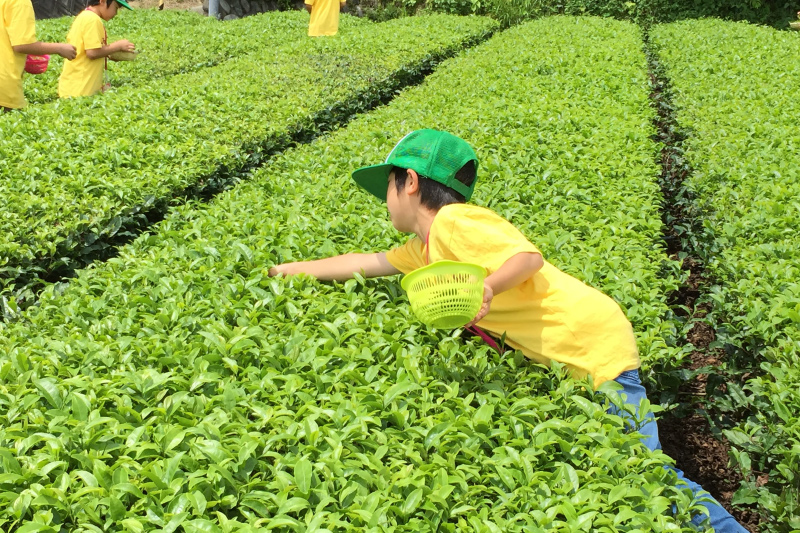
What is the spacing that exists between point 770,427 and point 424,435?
1490mm

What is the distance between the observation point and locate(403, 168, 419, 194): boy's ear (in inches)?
95.9

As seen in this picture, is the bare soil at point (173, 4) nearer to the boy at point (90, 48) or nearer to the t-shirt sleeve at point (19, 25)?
the boy at point (90, 48)

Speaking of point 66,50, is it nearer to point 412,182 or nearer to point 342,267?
point 342,267

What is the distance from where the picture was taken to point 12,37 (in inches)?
241

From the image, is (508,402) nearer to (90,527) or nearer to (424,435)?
(424,435)

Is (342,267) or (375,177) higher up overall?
(375,177)

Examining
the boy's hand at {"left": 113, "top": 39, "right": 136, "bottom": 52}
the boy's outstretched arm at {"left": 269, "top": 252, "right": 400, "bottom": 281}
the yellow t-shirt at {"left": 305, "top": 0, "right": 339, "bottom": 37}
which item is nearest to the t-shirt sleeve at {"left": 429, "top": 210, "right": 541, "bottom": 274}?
the boy's outstretched arm at {"left": 269, "top": 252, "right": 400, "bottom": 281}

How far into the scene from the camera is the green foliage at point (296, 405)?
5.69ft

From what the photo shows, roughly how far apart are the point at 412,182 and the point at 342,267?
673mm

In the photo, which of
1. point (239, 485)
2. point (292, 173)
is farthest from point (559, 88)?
point (239, 485)

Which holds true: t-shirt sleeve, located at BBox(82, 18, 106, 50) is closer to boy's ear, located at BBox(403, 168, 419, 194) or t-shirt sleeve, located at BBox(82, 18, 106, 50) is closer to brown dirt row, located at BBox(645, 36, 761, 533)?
boy's ear, located at BBox(403, 168, 419, 194)

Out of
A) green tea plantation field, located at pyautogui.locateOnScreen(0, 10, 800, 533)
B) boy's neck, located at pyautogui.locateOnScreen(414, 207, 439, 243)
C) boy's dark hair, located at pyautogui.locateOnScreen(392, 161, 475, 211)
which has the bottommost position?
green tea plantation field, located at pyautogui.locateOnScreen(0, 10, 800, 533)

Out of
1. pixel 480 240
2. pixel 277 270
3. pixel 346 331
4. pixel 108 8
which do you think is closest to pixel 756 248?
pixel 480 240

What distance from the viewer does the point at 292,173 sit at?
482cm
